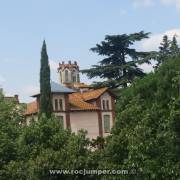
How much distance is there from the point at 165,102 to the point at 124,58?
32.7 m

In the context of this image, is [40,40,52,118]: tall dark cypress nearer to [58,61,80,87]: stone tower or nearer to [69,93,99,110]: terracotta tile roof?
[69,93,99,110]: terracotta tile roof

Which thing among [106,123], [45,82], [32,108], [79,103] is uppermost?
[45,82]

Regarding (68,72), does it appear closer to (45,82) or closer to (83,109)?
(83,109)

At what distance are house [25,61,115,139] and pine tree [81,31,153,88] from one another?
3.24 metres

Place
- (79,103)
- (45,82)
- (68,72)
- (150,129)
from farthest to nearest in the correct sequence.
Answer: (68,72)
(79,103)
(45,82)
(150,129)

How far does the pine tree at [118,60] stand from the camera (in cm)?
5125

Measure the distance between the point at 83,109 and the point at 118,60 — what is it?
7.49 meters

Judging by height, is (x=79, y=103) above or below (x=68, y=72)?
below

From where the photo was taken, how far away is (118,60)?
5209 cm

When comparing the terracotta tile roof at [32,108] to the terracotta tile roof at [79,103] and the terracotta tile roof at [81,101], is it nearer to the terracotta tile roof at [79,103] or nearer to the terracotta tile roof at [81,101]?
the terracotta tile roof at [81,101]

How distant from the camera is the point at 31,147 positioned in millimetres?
24422

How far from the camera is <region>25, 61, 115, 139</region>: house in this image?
185ft

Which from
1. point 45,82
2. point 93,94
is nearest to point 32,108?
point 93,94

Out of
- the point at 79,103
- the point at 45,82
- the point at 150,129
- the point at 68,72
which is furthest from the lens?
the point at 68,72
